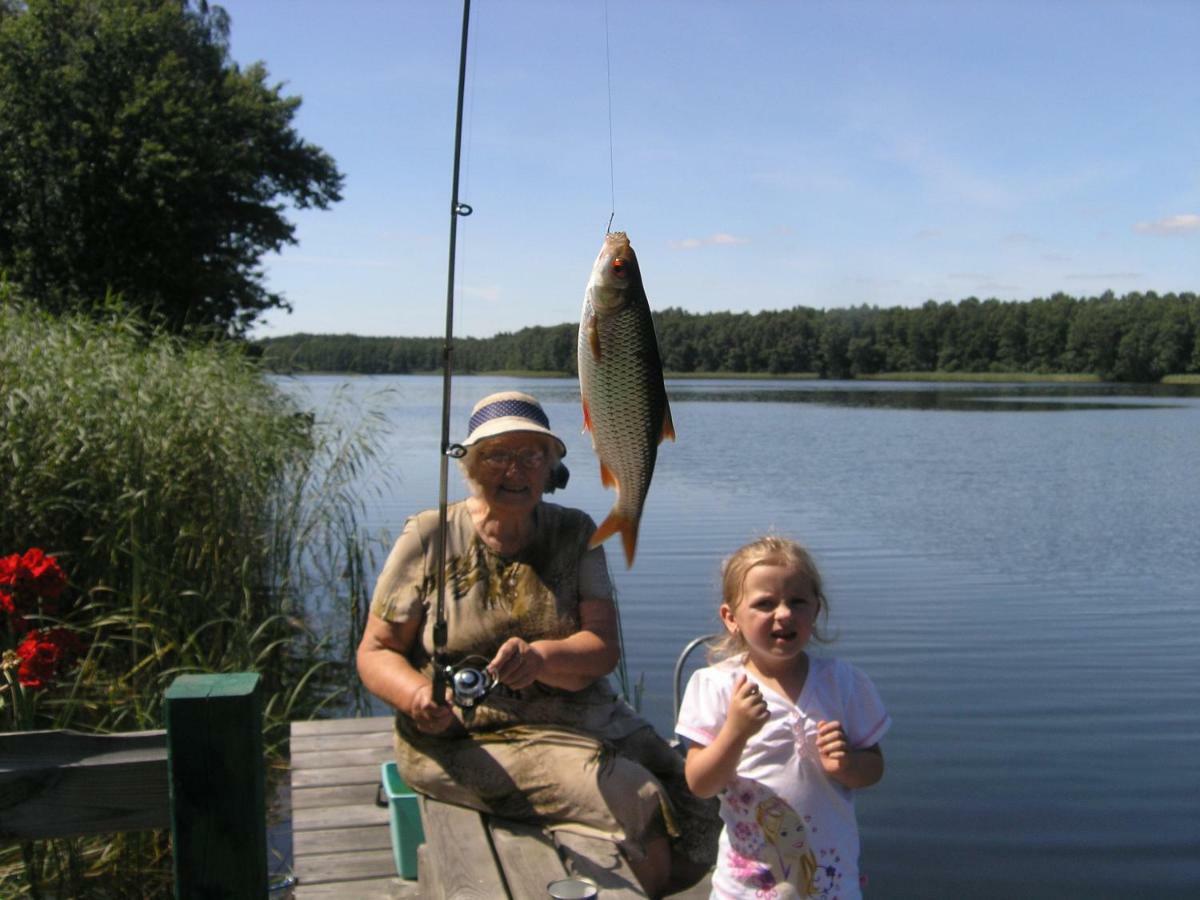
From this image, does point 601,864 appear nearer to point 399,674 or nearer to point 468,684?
point 468,684

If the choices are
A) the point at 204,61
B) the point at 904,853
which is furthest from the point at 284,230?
the point at 904,853

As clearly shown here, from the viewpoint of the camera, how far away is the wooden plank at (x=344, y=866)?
12.2ft

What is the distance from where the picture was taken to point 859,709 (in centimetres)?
263

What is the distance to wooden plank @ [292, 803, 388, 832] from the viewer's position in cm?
411

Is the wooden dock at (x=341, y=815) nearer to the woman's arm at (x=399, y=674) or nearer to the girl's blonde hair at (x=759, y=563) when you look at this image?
the woman's arm at (x=399, y=674)

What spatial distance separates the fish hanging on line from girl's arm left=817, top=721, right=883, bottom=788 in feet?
2.30

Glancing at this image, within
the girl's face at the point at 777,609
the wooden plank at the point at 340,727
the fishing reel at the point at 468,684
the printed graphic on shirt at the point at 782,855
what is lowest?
the wooden plank at the point at 340,727

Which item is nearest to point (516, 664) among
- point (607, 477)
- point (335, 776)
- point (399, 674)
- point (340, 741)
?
point (399, 674)

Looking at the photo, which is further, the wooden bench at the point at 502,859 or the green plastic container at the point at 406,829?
the green plastic container at the point at 406,829

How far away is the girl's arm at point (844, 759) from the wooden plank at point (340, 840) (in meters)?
1.94

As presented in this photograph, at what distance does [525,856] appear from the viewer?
291 centimetres

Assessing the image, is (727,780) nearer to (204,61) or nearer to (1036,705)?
(1036,705)

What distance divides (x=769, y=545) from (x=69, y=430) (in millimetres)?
5326

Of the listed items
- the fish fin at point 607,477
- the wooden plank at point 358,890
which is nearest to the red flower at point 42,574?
the wooden plank at point 358,890
